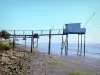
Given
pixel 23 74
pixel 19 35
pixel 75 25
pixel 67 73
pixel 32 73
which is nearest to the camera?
pixel 23 74

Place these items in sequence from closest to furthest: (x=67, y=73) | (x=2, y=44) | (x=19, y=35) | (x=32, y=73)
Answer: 1. (x=32, y=73)
2. (x=67, y=73)
3. (x=2, y=44)
4. (x=19, y=35)

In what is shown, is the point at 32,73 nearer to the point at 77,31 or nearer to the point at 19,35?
the point at 77,31

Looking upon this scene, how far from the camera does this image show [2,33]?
52.4 m

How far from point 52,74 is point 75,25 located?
1135 inches

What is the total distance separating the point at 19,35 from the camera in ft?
169

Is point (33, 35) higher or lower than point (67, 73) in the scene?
higher

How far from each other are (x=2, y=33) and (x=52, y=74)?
36119mm

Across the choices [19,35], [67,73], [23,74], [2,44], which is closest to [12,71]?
[23,74]

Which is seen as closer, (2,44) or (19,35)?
(2,44)

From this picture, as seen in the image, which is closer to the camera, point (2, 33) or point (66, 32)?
point (66, 32)

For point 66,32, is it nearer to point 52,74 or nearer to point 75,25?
point 75,25

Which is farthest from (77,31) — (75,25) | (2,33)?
(2,33)

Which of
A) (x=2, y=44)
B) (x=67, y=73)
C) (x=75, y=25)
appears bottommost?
(x=67, y=73)

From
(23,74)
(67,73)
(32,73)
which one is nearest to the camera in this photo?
(23,74)
